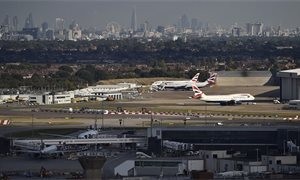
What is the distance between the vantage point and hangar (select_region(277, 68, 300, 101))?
260 ft

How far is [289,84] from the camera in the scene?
268ft

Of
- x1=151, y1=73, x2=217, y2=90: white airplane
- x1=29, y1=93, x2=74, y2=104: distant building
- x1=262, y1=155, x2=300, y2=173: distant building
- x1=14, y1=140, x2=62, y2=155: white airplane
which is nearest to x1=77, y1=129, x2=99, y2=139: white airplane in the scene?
x1=14, y1=140, x2=62, y2=155: white airplane

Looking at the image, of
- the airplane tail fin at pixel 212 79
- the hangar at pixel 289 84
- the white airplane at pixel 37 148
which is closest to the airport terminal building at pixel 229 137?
the white airplane at pixel 37 148

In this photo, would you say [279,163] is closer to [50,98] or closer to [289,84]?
[289,84]

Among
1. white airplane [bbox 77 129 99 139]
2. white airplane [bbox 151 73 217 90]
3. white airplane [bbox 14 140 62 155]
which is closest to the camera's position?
white airplane [bbox 14 140 62 155]

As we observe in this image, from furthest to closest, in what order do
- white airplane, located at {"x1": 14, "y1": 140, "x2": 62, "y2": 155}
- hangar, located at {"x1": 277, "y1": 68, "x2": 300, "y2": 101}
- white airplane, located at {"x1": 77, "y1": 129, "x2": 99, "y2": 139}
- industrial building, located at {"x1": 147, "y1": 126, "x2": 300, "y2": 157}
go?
1. hangar, located at {"x1": 277, "y1": 68, "x2": 300, "y2": 101}
2. white airplane, located at {"x1": 77, "y1": 129, "x2": 99, "y2": 139}
3. white airplane, located at {"x1": 14, "y1": 140, "x2": 62, "y2": 155}
4. industrial building, located at {"x1": 147, "y1": 126, "x2": 300, "y2": 157}

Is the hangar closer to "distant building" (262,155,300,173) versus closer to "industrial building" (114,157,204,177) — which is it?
"distant building" (262,155,300,173)

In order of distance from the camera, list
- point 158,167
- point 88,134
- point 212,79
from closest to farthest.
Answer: point 158,167
point 88,134
point 212,79

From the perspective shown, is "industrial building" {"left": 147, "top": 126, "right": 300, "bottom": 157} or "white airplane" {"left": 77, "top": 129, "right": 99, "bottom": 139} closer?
"industrial building" {"left": 147, "top": 126, "right": 300, "bottom": 157}

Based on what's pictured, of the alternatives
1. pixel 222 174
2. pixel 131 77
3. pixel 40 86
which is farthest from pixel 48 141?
pixel 131 77

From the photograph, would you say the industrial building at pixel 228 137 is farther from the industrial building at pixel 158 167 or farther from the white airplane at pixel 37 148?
the industrial building at pixel 158 167

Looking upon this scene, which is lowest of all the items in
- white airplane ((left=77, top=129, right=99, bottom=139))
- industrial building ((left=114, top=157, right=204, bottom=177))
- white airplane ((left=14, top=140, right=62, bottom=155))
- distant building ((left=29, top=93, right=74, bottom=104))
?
distant building ((left=29, top=93, right=74, bottom=104))

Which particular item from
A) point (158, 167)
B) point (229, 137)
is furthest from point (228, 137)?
point (158, 167)

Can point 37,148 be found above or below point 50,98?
above
